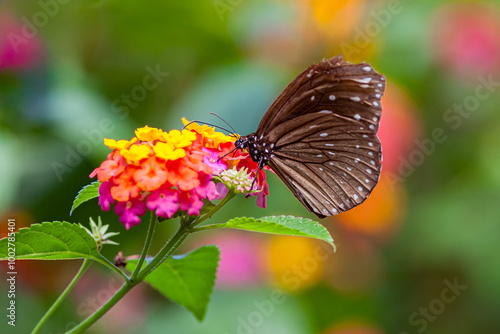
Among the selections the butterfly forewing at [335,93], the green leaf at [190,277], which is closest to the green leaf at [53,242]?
the green leaf at [190,277]

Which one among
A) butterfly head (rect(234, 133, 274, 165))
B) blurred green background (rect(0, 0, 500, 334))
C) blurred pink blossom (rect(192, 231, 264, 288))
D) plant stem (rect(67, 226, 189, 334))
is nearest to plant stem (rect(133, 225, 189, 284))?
plant stem (rect(67, 226, 189, 334))

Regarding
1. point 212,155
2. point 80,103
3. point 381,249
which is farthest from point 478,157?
point 212,155

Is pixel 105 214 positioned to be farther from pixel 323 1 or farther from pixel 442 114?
pixel 442 114

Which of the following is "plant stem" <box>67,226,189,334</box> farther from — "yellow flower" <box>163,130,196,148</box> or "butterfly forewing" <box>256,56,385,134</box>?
"butterfly forewing" <box>256,56,385,134</box>

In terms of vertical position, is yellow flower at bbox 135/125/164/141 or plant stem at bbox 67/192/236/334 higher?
yellow flower at bbox 135/125/164/141

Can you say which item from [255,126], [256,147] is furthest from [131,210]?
[255,126]

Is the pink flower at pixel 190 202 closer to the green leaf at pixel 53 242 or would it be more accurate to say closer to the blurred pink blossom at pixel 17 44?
the green leaf at pixel 53 242
